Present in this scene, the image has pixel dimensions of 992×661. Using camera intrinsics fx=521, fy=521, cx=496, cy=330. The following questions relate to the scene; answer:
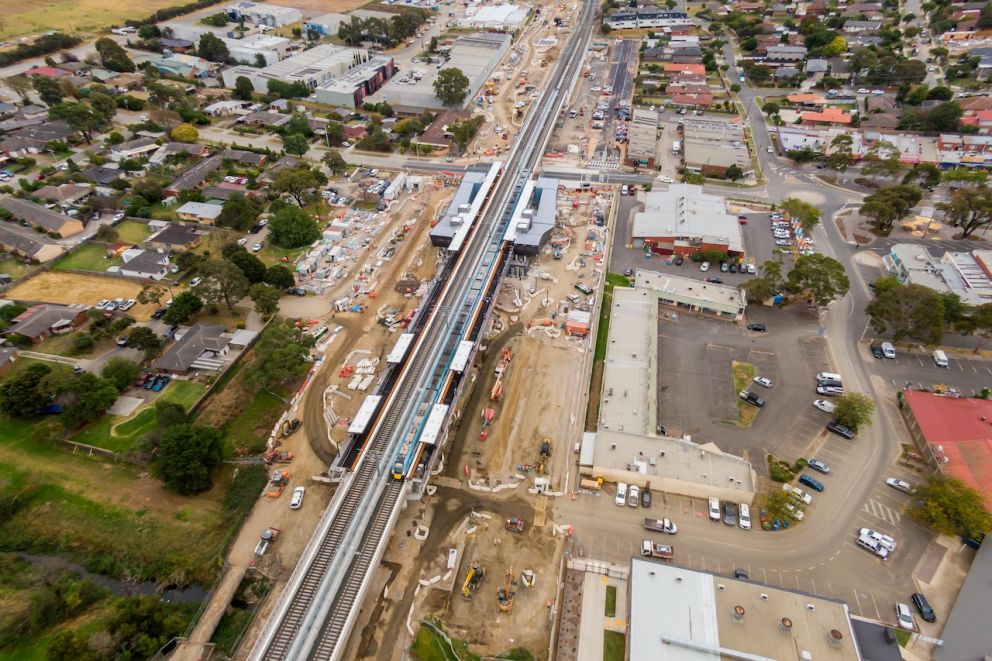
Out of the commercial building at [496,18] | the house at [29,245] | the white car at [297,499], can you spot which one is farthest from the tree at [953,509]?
the commercial building at [496,18]

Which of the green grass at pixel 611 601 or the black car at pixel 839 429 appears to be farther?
the black car at pixel 839 429

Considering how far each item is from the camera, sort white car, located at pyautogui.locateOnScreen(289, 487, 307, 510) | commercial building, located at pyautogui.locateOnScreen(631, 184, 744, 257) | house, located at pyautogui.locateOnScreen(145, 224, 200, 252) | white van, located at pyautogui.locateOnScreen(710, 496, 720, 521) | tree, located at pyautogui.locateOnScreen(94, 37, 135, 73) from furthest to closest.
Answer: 1. tree, located at pyautogui.locateOnScreen(94, 37, 135, 73)
2. house, located at pyautogui.locateOnScreen(145, 224, 200, 252)
3. commercial building, located at pyautogui.locateOnScreen(631, 184, 744, 257)
4. white car, located at pyautogui.locateOnScreen(289, 487, 307, 510)
5. white van, located at pyautogui.locateOnScreen(710, 496, 720, 521)

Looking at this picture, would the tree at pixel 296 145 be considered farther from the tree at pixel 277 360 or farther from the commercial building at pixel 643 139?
the commercial building at pixel 643 139

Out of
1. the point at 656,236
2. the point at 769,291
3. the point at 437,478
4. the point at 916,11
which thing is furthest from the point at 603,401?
the point at 916,11

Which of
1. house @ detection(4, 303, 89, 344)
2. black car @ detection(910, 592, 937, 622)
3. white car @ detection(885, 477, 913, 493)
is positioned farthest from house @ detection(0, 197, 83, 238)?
black car @ detection(910, 592, 937, 622)

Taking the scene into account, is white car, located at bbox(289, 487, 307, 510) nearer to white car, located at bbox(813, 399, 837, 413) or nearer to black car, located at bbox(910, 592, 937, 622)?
black car, located at bbox(910, 592, 937, 622)

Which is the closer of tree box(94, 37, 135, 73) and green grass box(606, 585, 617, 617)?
green grass box(606, 585, 617, 617)

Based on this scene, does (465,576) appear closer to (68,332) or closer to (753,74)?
(68,332)
